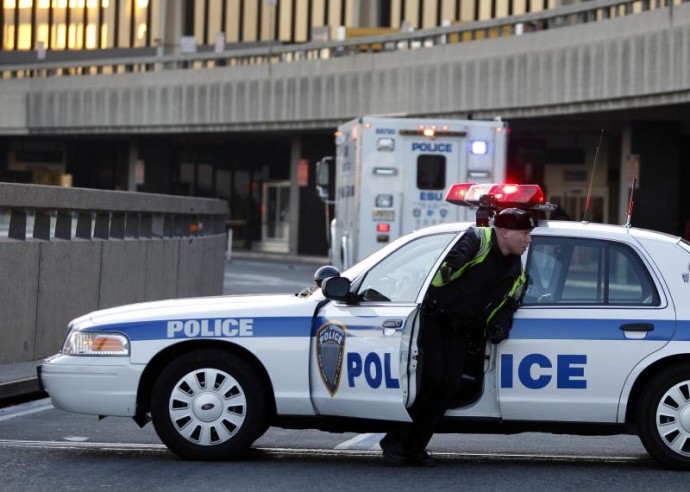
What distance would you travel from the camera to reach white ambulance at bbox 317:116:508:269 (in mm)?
20750

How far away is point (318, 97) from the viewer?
46.9m

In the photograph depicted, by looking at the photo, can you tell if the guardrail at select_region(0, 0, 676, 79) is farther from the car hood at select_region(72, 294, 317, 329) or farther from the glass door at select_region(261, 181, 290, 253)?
the car hood at select_region(72, 294, 317, 329)

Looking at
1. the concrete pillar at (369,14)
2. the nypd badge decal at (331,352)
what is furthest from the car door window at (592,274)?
the concrete pillar at (369,14)

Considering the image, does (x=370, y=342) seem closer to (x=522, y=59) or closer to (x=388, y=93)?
(x=522, y=59)

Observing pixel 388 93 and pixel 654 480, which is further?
pixel 388 93

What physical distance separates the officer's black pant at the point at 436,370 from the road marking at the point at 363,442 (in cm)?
114

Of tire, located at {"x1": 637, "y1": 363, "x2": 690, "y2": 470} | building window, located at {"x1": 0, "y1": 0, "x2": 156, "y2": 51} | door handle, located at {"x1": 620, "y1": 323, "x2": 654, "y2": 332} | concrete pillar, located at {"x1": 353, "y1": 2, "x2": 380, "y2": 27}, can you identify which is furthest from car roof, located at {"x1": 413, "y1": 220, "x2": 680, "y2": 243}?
building window, located at {"x1": 0, "y1": 0, "x2": 156, "y2": 51}

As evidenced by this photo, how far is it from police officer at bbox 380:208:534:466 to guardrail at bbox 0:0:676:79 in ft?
82.4

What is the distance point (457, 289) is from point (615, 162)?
39141 millimetres

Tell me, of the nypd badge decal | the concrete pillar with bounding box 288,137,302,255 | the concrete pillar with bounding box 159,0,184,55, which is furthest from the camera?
the concrete pillar with bounding box 159,0,184,55

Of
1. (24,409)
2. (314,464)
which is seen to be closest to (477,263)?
(314,464)

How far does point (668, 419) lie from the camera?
8.28 metres

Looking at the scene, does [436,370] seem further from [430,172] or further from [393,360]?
[430,172]

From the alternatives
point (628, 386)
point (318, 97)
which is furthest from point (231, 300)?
point (318, 97)
